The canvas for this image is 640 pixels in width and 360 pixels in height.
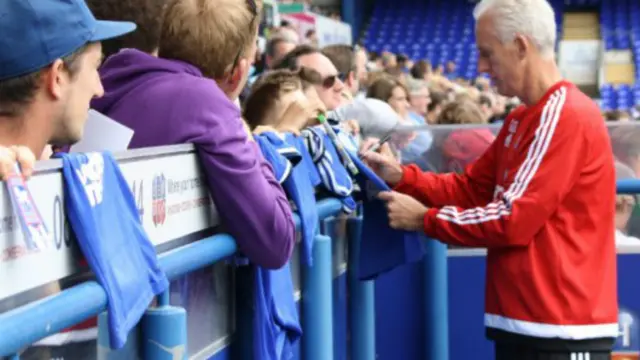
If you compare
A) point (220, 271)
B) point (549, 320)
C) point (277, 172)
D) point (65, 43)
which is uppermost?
point (65, 43)

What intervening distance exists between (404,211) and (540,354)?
559mm

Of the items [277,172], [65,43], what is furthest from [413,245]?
[65,43]

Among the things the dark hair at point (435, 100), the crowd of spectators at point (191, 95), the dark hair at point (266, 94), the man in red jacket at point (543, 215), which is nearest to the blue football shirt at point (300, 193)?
the crowd of spectators at point (191, 95)

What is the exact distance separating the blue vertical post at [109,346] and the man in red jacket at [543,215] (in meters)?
→ 1.20

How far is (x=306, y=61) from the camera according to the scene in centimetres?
410

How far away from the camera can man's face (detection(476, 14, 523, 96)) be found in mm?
2789

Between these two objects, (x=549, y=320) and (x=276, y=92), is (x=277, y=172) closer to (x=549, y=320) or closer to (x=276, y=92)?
(x=276, y=92)

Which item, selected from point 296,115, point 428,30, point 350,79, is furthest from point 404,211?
point 428,30

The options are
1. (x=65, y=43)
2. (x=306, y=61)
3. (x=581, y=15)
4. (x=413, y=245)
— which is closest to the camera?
(x=65, y=43)

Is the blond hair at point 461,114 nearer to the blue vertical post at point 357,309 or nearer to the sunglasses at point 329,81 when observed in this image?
the sunglasses at point 329,81

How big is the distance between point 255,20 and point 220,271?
0.53 metres

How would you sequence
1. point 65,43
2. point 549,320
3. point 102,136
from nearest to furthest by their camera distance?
1. point 65,43
2. point 102,136
3. point 549,320

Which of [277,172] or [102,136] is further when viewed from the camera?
[277,172]

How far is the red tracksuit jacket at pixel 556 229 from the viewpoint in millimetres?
2658
